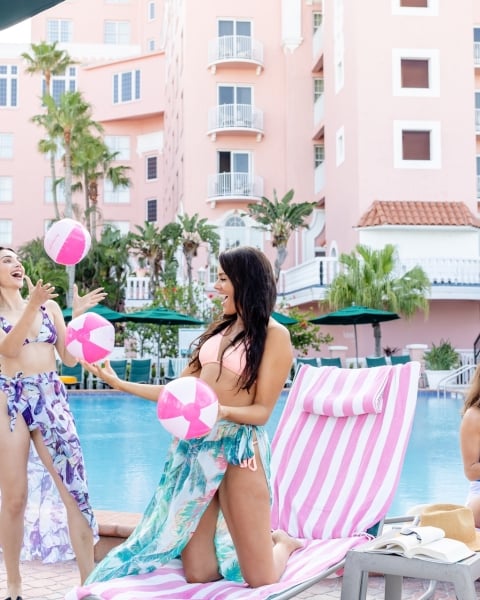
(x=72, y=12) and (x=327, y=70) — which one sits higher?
(x=72, y=12)

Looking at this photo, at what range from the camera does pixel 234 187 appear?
33312mm

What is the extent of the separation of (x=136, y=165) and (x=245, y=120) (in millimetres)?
14190

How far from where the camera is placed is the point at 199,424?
279cm

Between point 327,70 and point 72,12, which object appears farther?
point 72,12

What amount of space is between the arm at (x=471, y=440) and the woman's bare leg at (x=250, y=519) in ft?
4.09

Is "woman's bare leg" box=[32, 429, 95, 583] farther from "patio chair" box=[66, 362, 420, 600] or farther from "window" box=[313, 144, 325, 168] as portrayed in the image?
"window" box=[313, 144, 325, 168]

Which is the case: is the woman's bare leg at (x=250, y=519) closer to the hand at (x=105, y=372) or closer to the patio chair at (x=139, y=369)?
the hand at (x=105, y=372)

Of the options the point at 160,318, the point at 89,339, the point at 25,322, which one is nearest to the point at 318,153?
the point at 160,318

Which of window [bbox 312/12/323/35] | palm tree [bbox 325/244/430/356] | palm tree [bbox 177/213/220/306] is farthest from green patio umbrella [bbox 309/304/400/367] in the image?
window [bbox 312/12/323/35]

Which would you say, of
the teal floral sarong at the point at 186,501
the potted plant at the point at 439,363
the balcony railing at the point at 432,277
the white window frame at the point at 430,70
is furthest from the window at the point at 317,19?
the teal floral sarong at the point at 186,501

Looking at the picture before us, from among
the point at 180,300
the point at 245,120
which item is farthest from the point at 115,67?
the point at 180,300

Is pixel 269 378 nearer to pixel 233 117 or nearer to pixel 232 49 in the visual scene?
pixel 233 117

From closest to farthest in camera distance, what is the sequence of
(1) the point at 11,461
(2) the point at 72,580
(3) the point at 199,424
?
1. (3) the point at 199,424
2. (1) the point at 11,461
3. (2) the point at 72,580

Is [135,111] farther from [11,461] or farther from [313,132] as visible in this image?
[11,461]
